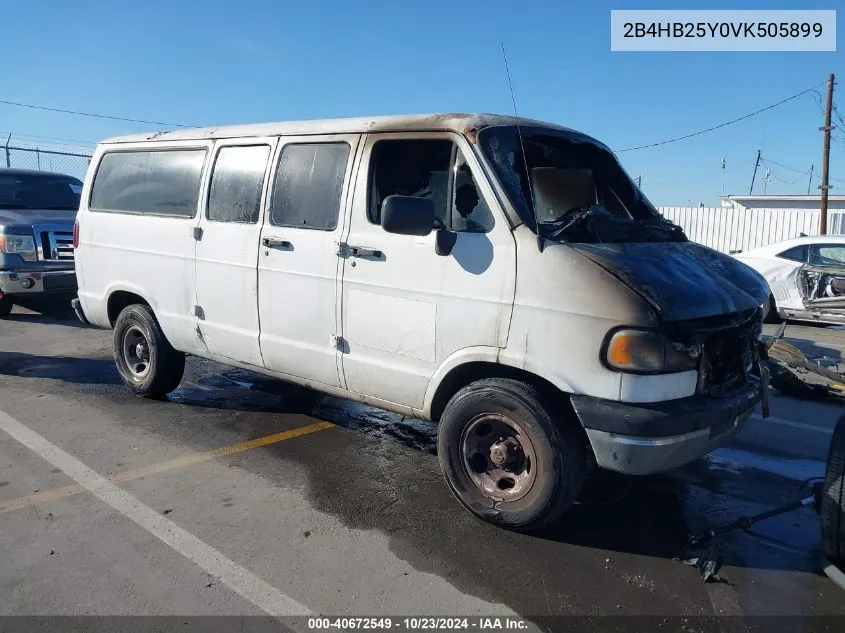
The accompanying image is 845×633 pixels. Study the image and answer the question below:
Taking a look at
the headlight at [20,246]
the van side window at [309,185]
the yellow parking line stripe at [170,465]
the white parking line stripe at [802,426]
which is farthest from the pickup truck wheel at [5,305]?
the white parking line stripe at [802,426]

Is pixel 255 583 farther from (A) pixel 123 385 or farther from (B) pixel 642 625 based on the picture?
(A) pixel 123 385

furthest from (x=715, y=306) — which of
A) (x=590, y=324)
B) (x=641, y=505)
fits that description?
(x=641, y=505)

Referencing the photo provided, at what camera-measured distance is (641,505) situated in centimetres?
401

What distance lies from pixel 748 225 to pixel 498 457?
21244mm

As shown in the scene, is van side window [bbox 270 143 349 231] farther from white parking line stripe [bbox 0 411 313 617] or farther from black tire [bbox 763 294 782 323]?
black tire [bbox 763 294 782 323]

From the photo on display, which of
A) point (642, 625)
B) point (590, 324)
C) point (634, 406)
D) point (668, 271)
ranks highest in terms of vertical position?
point (668, 271)

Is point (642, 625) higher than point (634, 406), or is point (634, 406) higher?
point (634, 406)

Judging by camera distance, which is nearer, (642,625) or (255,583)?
(642,625)

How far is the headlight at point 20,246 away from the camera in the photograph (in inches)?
357

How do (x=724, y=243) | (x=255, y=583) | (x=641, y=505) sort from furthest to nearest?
(x=724, y=243) → (x=641, y=505) → (x=255, y=583)

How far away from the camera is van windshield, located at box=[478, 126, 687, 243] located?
12.2 ft

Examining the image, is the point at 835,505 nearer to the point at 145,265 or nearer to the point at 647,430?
the point at 647,430

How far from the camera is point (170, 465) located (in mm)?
4496

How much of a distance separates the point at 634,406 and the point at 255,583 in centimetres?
196
